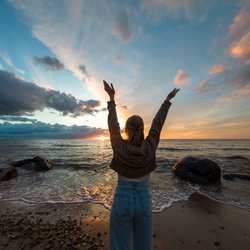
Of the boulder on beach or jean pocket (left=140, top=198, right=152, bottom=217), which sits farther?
the boulder on beach

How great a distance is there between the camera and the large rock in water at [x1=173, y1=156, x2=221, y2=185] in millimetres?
11298

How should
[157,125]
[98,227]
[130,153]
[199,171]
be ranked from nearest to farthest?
1. [130,153]
2. [157,125]
3. [98,227]
4. [199,171]

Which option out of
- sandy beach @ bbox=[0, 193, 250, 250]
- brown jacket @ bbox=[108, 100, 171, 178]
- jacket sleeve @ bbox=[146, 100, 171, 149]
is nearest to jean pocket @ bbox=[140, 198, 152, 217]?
brown jacket @ bbox=[108, 100, 171, 178]

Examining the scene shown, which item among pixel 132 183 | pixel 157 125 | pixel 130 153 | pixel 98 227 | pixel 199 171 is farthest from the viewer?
pixel 199 171

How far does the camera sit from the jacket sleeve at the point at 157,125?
7.33 feet

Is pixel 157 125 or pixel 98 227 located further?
pixel 98 227

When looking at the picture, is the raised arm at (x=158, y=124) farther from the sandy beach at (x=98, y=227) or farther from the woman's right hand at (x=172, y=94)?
the sandy beach at (x=98, y=227)

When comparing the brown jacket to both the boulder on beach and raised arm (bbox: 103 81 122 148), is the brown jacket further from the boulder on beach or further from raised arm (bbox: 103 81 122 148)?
the boulder on beach

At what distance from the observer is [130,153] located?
201 centimetres

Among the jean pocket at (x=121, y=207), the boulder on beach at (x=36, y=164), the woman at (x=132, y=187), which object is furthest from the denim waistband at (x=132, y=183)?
the boulder on beach at (x=36, y=164)

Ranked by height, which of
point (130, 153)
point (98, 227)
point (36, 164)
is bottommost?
point (98, 227)

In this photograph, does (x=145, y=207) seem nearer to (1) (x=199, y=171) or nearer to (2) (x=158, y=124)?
(2) (x=158, y=124)

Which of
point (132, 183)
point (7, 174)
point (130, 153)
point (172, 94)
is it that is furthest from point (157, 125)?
point (7, 174)

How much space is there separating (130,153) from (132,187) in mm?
424
